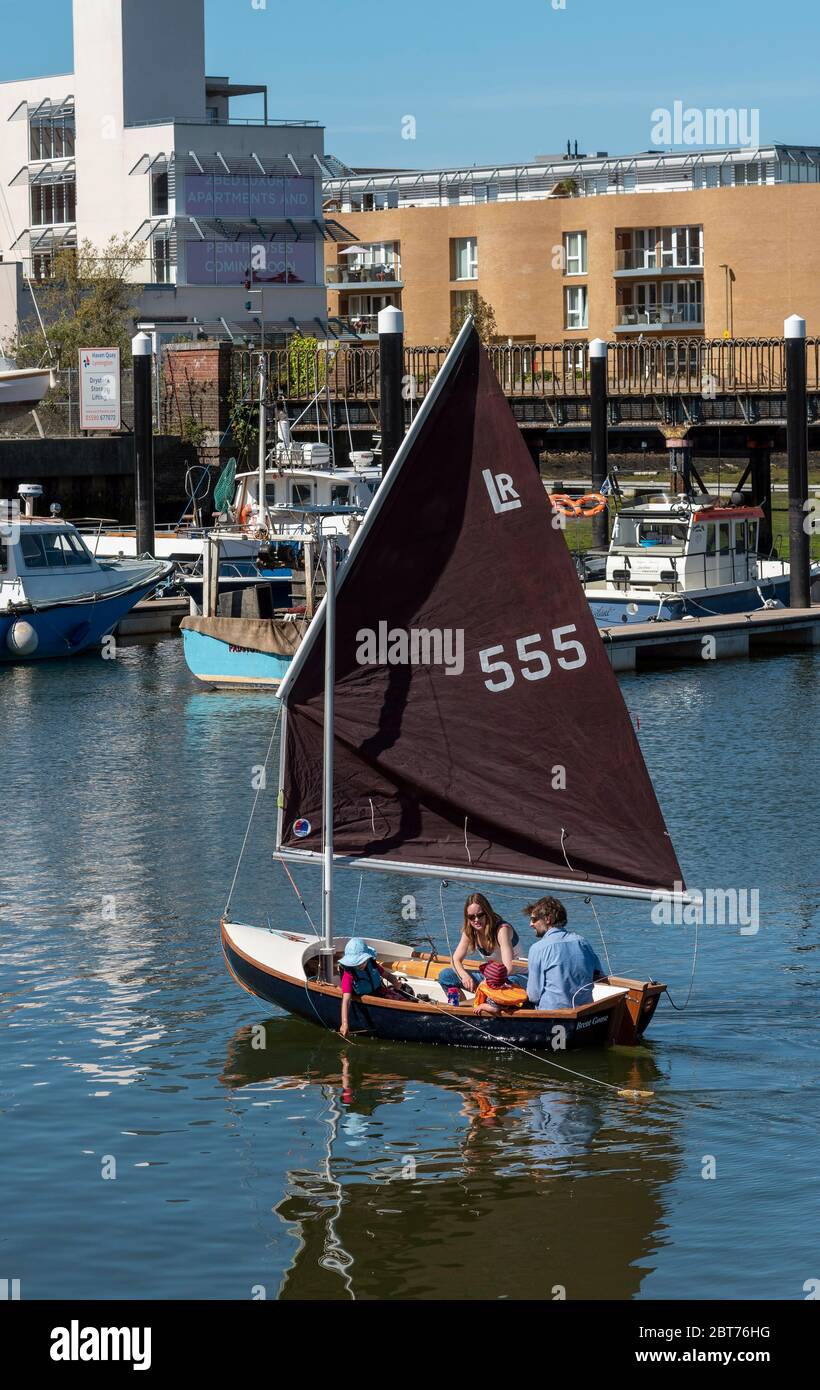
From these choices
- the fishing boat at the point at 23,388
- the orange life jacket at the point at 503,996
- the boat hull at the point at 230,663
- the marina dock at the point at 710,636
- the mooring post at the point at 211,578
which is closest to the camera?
the orange life jacket at the point at 503,996

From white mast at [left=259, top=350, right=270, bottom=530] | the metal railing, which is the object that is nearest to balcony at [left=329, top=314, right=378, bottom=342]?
the metal railing

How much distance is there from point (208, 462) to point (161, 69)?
31.7 meters

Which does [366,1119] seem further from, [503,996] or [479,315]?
[479,315]

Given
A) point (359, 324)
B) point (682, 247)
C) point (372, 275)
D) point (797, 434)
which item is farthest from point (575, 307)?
point (797, 434)

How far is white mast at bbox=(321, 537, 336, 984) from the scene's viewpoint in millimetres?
16953

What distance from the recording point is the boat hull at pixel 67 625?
148 ft

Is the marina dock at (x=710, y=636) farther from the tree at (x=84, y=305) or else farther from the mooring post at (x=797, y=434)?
the tree at (x=84, y=305)

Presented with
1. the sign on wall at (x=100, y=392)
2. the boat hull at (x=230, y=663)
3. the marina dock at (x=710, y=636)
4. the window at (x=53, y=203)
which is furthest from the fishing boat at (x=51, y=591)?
the window at (x=53, y=203)

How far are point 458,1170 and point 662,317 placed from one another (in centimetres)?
8695

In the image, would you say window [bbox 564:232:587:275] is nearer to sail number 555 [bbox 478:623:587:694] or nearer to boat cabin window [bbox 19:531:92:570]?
boat cabin window [bbox 19:531:92:570]

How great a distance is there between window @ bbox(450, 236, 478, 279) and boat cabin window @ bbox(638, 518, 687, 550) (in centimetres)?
6108

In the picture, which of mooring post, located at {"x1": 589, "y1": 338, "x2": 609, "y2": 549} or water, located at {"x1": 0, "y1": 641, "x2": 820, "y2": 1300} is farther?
mooring post, located at {"x1": 589, "y1": 338, "x2": 609, "y2": 549}

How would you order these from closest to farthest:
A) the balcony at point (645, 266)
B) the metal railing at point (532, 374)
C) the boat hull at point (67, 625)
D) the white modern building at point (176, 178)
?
the boat hull at point (67, 625) < the metal railing at point (532, 374) < the white modern building at point (176, 178) < the balcony at point (645, 266)

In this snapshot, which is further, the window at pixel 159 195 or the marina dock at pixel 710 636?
the window at pixel 159 195
